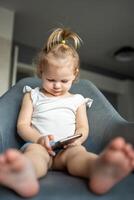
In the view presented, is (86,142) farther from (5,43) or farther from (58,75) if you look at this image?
(5,43)

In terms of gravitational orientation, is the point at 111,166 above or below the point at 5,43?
above

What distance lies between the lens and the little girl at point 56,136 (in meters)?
0.58

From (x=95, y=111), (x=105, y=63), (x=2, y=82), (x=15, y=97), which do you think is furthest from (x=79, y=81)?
(x=105, y=63)

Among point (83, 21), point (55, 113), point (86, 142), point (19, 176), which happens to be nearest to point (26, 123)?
point (55, 113)

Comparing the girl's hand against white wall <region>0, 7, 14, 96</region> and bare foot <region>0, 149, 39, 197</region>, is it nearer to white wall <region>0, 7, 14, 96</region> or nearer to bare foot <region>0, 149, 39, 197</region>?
bare foot <region>0, 149, 39, 197</region>

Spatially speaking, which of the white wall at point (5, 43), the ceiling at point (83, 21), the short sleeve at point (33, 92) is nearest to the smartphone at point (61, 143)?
the short sleeve at point (33, 92)

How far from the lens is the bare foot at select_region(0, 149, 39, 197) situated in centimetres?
56

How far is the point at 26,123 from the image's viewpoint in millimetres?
961

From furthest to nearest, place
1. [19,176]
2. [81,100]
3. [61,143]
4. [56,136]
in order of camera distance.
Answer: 1. [81,100]
2. [56,136]
3. [61,143]
4. [19,176]

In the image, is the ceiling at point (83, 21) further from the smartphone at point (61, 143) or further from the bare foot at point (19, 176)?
the bare foot at point (19, 176)

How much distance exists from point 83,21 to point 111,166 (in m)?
2.24

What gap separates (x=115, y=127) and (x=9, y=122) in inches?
13.3

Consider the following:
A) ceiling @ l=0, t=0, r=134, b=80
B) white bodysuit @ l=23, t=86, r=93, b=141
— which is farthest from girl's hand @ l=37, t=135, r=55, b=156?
ceiling @ l=0, t=0, r=134, b=80

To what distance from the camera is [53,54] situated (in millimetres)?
993
